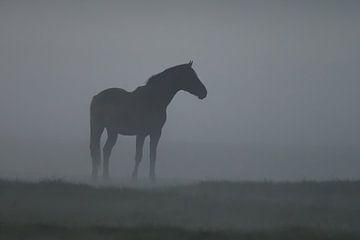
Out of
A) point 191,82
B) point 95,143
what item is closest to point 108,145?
point 95,143

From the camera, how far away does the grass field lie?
20.9 ft

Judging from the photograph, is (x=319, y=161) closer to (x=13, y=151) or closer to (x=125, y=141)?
(x=125, y=141)

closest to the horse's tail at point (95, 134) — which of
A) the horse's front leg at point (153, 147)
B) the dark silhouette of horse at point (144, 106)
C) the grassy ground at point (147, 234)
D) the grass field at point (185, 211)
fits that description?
the dark silhouette of horse at point (144, 106)

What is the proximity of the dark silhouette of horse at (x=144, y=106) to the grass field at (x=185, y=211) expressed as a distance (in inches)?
92.4

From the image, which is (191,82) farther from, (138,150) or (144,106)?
(138,150)

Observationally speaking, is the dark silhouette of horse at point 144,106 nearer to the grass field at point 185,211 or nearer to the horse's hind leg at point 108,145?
the horse's hind leg at point 108,145

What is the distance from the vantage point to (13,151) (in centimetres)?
1295

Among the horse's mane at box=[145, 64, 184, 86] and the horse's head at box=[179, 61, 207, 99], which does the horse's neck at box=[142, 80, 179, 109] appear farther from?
the horse's head at box=[179, 61, 207, 99]

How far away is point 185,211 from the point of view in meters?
7.53

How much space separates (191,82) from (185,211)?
4949 millimetres

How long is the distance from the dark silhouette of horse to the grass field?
235 centimetres

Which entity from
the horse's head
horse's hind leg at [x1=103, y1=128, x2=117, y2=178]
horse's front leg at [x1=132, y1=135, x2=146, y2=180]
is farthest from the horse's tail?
the horse's head

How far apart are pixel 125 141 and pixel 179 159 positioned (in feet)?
3.51

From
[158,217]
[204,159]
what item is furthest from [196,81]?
[158,217]
